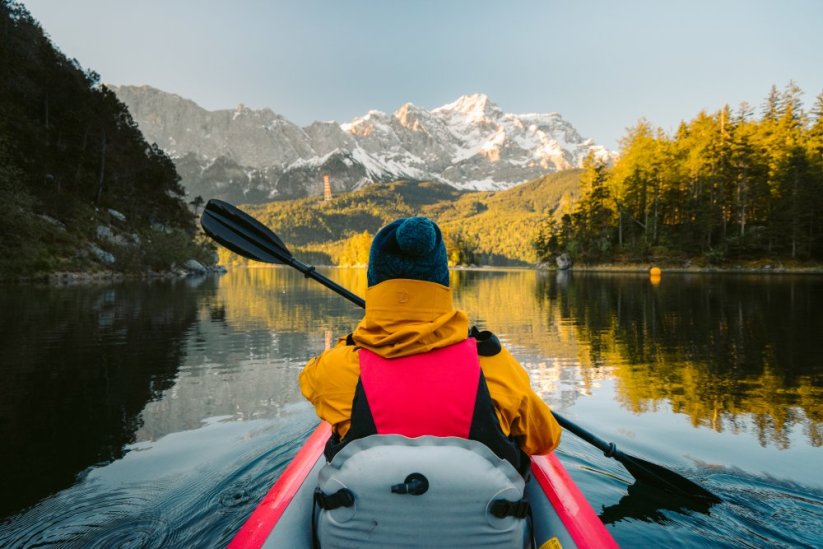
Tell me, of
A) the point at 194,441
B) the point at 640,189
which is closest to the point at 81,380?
the point at 194,441

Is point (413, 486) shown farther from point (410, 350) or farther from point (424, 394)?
point (410, 350)

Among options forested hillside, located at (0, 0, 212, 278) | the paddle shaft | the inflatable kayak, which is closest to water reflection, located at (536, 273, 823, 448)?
the paddle shaft

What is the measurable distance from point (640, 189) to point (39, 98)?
69.5 meters

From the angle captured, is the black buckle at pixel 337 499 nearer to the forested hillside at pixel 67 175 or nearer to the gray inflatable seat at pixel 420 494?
the gray inflatable seat at pixel 420 494

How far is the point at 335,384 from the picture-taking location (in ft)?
7.55

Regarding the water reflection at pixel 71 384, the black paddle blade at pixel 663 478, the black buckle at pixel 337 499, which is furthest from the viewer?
the water reflection at pixel 71 384

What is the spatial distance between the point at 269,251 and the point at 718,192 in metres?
63.5

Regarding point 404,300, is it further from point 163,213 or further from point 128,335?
point 163,213

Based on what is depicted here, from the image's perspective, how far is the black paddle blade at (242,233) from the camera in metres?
5.22

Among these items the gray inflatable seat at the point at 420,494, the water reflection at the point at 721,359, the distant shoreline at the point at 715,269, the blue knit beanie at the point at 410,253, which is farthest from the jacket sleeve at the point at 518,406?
the distant shoreline at the point at 715,269

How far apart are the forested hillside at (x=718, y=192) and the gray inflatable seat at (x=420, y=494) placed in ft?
195

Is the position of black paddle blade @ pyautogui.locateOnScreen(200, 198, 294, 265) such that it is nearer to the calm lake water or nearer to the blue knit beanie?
the calm lake water

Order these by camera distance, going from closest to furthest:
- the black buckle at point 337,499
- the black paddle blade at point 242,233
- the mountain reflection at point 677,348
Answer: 1. the black buckle at point 337,499
2. the black paddle blade at point 242,233
3. the mountain reflection at point 677,348

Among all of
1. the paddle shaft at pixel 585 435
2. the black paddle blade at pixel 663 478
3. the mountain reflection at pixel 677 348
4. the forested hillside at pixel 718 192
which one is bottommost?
the mountain reflection at pixel 677 348
